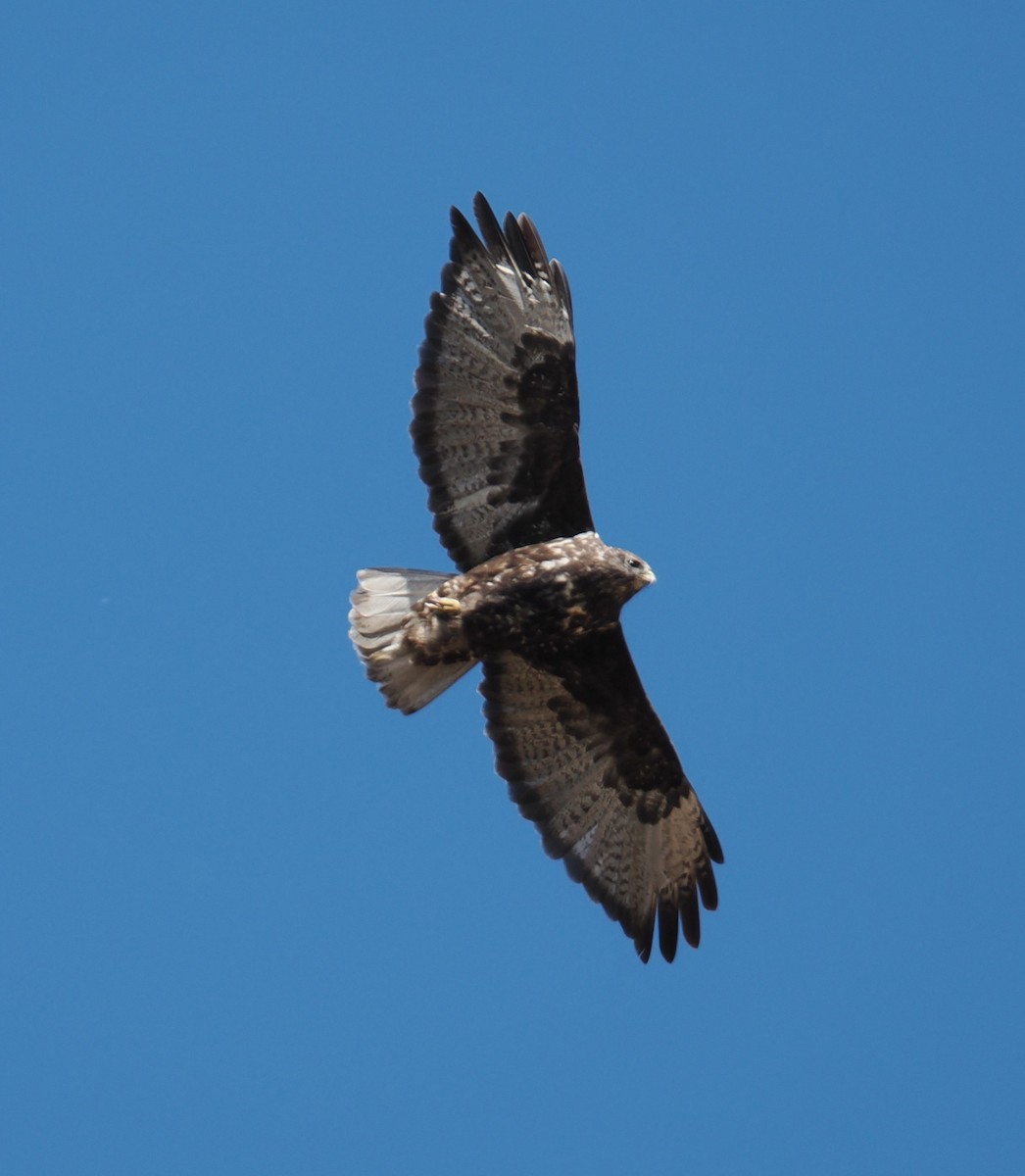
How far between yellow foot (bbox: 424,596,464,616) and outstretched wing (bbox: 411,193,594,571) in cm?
27

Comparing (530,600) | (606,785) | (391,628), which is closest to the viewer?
(530,600)

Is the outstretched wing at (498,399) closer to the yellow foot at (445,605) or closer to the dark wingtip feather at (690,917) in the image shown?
the yellow foot at (445,605)

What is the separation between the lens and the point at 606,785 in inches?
465

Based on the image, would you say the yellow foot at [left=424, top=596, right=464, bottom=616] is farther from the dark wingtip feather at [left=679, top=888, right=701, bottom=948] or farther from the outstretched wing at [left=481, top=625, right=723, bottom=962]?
the dark wingtip feather at [left=679, top=888, right=701, bottom=948]

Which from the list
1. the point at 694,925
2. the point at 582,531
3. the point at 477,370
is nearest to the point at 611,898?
the point at 694,925

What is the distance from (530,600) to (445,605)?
440 millimetres

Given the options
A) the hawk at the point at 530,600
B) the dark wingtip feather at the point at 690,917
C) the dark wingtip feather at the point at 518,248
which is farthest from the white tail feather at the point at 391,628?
the dark wingtip feather at the point at 690,917

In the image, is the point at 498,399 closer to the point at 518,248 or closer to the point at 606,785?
the point at 518,248

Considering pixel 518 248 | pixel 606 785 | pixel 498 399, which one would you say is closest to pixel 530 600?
pixel 498 399

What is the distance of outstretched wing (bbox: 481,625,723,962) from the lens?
11672 mm

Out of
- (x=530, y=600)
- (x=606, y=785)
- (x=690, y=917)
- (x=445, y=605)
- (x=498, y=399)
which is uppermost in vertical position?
(x=498, y=399)

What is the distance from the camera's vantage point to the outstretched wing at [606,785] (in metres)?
11.7

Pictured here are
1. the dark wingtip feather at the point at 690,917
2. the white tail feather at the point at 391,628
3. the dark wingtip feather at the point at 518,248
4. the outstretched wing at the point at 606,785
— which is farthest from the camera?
the dark wingtip feather at the point at 690,917

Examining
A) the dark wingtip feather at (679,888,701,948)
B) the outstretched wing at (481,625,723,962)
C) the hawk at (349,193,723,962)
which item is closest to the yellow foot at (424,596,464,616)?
the hawk at (349,193,723,962)
